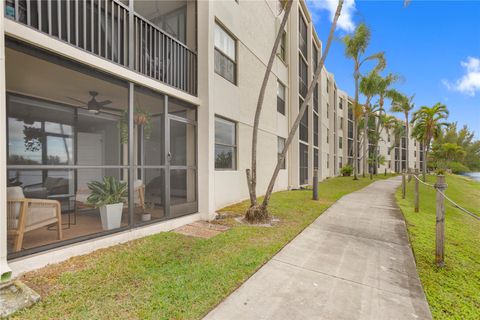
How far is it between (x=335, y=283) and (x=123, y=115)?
676 cm

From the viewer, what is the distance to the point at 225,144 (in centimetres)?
817

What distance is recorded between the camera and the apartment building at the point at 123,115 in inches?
143

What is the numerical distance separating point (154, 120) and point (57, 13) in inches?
129

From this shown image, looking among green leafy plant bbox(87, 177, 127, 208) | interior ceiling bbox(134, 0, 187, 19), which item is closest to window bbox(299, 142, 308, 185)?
interior ceiling bbox(134, 0, 187, 19)

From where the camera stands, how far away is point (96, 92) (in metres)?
6.45

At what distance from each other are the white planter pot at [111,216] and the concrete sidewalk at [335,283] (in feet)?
10.1

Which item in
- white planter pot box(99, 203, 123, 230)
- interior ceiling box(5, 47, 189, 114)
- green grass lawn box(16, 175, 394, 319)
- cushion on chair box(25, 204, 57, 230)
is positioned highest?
interior ceiling box(5, 47, 189, 114)

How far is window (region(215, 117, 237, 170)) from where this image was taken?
779cm

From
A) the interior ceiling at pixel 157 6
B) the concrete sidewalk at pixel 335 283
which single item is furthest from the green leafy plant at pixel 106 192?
the interior ceiling at pixel 157 6

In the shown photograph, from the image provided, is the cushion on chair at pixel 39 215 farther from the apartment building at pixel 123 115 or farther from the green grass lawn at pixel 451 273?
the green grass lawn at pixel 451 273

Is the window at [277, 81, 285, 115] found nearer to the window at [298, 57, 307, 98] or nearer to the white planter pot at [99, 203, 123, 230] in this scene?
the window at [298, 57, 307, 98]

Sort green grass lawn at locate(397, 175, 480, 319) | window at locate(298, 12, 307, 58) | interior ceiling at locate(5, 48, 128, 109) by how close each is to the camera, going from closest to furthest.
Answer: green grass lawn at locate(397, 175, 480, 319)
interior ceiling at locate(5, 48, 128, 109)
window at locate(298, 12, 307, 58)

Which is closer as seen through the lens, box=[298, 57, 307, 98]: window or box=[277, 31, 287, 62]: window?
box=[277, 31, 287, 62]: window

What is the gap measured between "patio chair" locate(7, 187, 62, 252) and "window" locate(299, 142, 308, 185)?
43.6 feet
